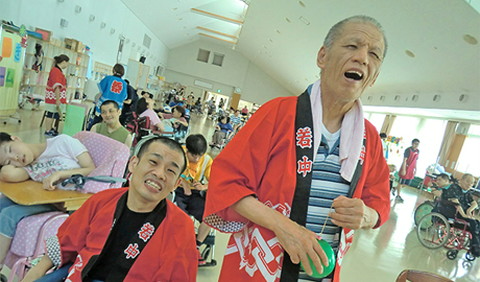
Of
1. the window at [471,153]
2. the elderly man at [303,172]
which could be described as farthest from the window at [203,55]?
the elderly man at [303,172]

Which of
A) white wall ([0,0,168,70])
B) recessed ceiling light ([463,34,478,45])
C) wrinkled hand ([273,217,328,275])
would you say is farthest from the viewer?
white wall ([0,0,168,70])

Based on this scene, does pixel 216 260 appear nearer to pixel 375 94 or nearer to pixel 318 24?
pixel 318 24

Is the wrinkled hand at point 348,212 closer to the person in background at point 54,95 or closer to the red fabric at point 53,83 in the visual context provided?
the person in background at point 54,95

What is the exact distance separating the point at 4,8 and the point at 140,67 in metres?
7.36

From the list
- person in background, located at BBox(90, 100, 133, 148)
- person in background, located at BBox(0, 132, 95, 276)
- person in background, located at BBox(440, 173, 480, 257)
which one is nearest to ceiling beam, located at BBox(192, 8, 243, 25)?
person in background, located at BBox(440, 173, 480, 257)

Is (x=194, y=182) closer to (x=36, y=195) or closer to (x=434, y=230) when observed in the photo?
(x=36, y=195)

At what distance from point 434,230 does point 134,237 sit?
5020mm

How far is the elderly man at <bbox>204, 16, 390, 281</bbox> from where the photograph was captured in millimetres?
820

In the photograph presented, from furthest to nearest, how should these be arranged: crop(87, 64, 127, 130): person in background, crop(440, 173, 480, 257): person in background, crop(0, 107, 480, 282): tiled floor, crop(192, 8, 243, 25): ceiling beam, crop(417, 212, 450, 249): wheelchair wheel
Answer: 1. crop(192, 8, 243, 25): ceiling beam
2. crop(87, 64, 127, 130): person in background
3. crop(417, 212, 450, 249): wheelchair wheel
4. crop(440, 173, 480, 257): person in background
5. crop(0, 107, 480, 282): tiled floor

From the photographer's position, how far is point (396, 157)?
13.8 m

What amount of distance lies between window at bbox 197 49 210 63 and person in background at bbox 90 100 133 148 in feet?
73.3

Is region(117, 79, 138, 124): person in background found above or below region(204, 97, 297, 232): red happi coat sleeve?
below

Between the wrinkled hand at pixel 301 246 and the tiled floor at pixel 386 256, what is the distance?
82.4 inches

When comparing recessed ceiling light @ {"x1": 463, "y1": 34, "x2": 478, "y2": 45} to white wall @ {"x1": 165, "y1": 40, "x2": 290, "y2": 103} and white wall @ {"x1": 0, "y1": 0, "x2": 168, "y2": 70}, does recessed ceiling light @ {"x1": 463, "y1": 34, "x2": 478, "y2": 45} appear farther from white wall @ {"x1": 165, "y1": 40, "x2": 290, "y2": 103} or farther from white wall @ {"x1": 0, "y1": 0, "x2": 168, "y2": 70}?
white wall @ {"x1": 165, "y1": 40, "x2": 290, "y2": 103}
